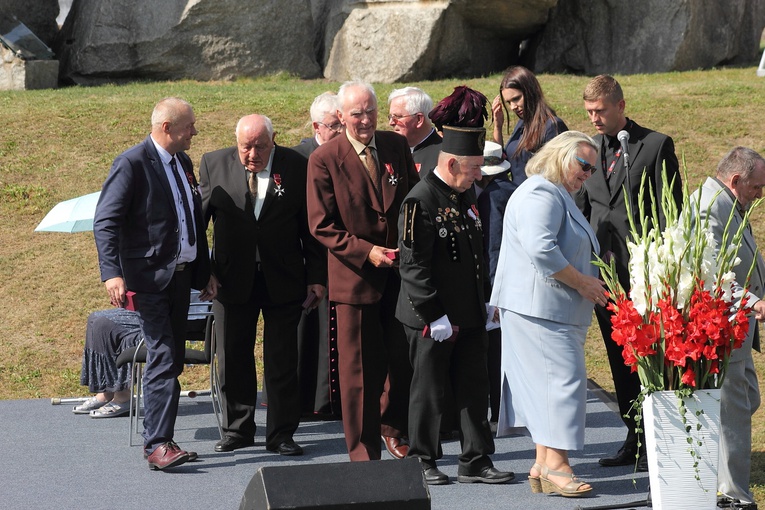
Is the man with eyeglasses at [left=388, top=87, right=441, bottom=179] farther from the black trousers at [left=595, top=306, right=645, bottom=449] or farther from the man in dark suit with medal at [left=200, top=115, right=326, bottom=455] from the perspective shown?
the black trousers at [left=595, top=306, right=645, bottom=449]

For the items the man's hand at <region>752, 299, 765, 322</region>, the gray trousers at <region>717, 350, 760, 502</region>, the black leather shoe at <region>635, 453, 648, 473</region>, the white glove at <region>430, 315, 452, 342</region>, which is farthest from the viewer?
the black leather shoe at <region>635, 453, 648, 473</region>

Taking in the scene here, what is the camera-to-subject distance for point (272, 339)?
6.93m

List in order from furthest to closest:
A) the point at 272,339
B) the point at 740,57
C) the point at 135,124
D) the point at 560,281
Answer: the point at 740,57, the point at 135,124, the point at 272,339, the point at 560,281

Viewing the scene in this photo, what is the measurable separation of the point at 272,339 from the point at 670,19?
→ 11154 mm

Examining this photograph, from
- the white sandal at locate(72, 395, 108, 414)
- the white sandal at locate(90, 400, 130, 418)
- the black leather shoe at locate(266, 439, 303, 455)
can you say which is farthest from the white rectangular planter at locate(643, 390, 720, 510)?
the white sandal at locate(72, 395, 108, 414)

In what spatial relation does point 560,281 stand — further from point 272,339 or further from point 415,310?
point 272,339

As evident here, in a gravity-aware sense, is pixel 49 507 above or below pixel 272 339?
below

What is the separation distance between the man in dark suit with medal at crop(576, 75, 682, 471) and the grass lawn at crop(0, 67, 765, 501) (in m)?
2.39

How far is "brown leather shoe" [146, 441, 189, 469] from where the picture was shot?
21.0 feet

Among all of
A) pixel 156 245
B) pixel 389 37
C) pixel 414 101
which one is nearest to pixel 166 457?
pixel 156 245

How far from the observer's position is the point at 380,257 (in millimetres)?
6184

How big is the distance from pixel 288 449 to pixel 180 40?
11038mm

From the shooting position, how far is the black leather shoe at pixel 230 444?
22.7ft

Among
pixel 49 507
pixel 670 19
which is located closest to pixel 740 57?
pixel 670 19
